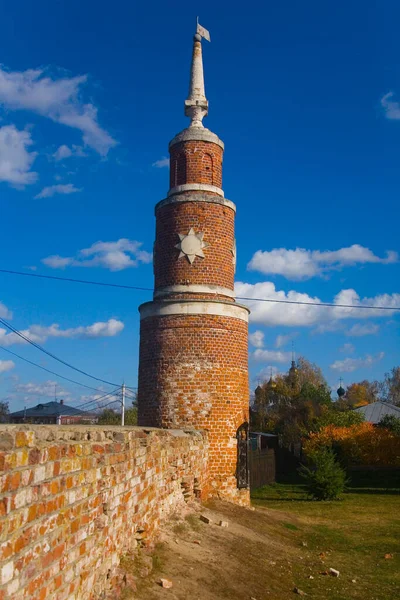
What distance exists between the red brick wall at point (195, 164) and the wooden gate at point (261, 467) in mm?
11979

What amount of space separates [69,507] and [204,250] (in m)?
11.2

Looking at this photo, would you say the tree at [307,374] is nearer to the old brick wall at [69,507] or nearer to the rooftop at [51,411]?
the rooftop at [51,411]

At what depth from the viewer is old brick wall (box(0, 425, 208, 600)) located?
3602 mm

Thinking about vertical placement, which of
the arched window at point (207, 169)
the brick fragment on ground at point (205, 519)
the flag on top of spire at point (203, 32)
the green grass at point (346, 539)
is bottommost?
the green grass at point (346, 539)

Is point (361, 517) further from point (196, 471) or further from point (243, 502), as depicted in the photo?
point (196, 471)

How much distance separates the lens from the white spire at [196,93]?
1703 centimetres

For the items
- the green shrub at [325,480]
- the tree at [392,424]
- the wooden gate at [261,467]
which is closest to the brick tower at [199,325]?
the green shrub at [325,480]

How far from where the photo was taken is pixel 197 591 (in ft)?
22.5

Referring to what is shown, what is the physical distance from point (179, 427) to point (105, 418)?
50.7m

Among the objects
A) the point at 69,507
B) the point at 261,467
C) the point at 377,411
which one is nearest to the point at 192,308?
the point at 69,507

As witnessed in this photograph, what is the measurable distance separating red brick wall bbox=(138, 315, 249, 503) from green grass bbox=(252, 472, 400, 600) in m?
2.22

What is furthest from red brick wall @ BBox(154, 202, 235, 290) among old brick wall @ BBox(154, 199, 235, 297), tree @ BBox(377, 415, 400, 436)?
tree @ BBox(377, 415, 400, 436)

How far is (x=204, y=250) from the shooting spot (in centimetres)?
1538

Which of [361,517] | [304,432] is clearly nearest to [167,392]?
[361,517]
